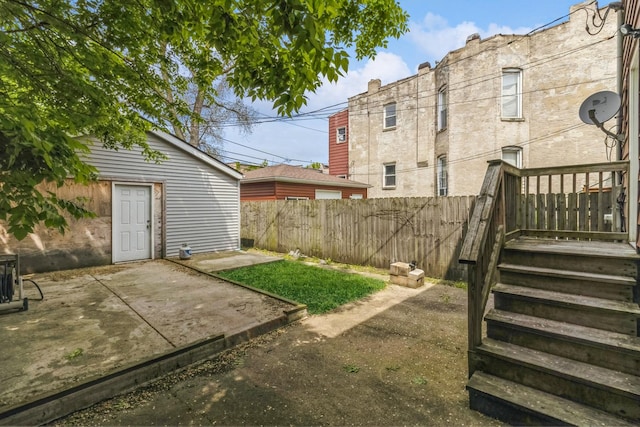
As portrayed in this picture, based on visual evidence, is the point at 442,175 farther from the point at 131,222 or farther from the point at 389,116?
the point at 131,222

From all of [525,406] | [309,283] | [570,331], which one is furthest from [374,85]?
[525,406]

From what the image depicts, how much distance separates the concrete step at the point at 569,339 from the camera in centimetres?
216

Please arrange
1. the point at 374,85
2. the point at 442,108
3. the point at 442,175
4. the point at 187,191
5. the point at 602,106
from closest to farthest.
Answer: the point at 602,106 → the point at 187,191 → the point at 442,108 → the point at 442,175 → the point at 374,85

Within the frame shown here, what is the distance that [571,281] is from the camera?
2732mm

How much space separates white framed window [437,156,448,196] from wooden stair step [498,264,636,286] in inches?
394

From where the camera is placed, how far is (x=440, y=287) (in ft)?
19.7

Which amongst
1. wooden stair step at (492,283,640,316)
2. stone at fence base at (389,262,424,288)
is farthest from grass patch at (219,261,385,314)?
wooden stair step at (492,283,640,316)

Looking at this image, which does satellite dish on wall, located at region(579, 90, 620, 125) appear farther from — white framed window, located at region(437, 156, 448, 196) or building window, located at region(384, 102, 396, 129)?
building window, located at region(384, 102, 396, 129)

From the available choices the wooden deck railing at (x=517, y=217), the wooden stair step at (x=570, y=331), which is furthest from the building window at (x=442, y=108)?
the wooden stair step at (x=570, y=331)

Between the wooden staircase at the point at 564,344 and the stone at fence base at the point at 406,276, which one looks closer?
the wooden staircase at the point at 564,344

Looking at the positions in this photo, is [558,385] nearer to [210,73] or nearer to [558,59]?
[210,73]

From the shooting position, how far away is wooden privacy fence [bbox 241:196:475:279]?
253 inches

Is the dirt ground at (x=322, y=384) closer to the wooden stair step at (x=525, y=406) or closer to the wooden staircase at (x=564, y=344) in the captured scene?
the wooden stair step at (x=525, y=406)

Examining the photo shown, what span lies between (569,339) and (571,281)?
663mm
